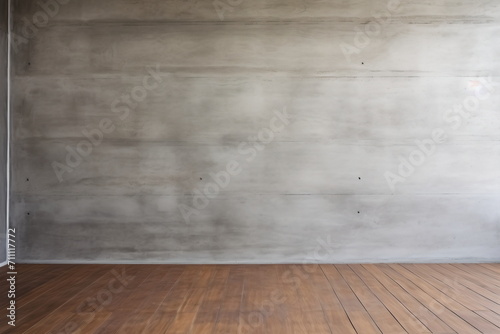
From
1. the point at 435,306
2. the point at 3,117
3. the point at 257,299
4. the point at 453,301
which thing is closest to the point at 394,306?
the point at 435,306

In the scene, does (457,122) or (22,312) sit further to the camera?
(457,122)

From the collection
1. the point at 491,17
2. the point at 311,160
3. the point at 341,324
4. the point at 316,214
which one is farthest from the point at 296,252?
the point at 491,17

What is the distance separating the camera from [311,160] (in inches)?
221

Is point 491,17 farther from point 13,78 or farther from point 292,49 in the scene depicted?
point 13,78

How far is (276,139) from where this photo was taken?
5.60m

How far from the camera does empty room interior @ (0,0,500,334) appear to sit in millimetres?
5598

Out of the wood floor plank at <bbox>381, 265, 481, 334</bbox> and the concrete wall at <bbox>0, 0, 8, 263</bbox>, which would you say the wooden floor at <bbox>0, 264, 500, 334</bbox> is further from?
the concrete wall at <bbox>0, 0, 8, 263</bbox>

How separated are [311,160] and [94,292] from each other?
2.63 meters

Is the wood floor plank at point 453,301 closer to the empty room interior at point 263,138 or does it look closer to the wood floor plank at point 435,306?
the wood floor plank at point 435,306

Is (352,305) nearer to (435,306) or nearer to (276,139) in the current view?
(435,306)

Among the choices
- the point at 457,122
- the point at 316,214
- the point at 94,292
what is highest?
the point at 457,122

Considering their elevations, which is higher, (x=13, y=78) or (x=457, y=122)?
(x=13, y=78)

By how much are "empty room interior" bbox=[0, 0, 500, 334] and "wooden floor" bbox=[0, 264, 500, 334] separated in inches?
12.7

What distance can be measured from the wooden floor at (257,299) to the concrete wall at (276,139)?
0.39m
